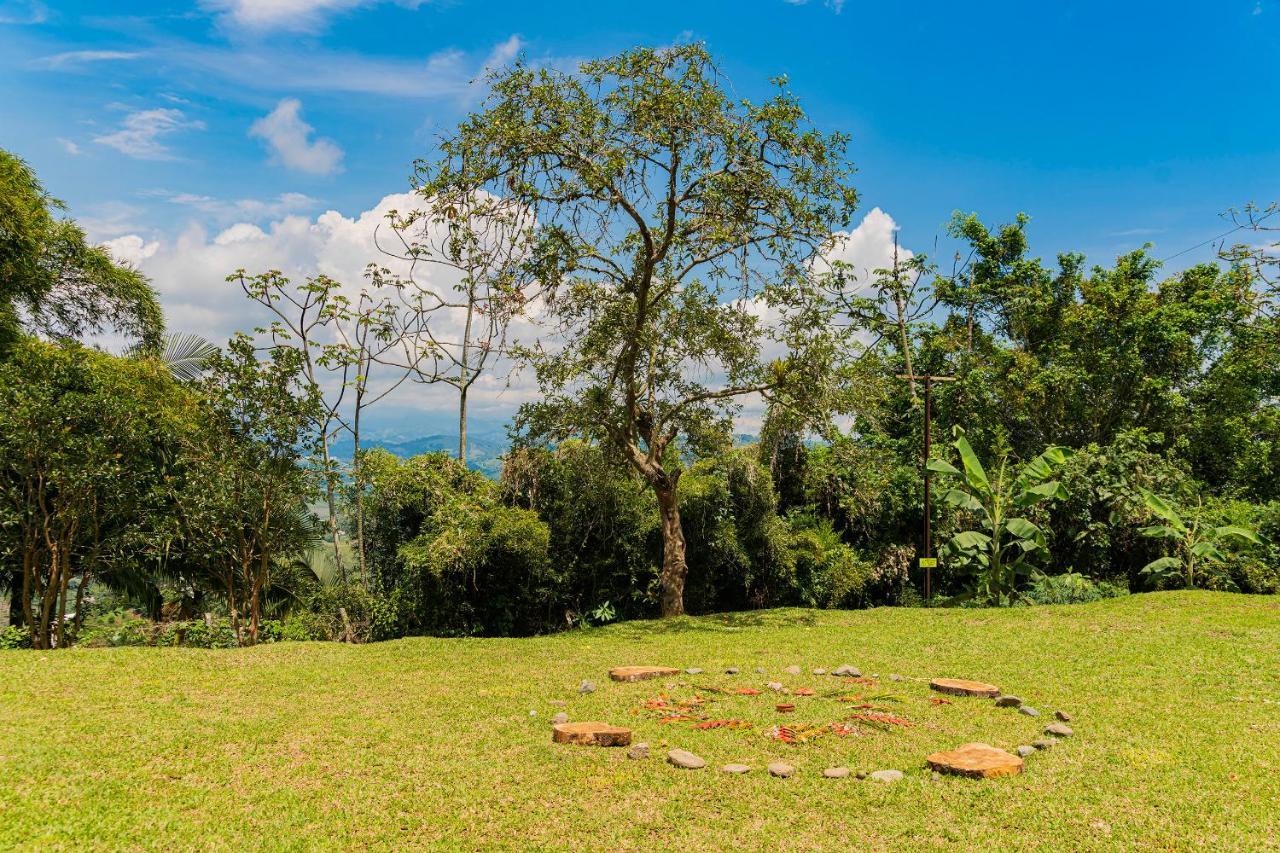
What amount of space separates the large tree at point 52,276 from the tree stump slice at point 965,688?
13.0m

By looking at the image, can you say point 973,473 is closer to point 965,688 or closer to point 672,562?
point 672,562

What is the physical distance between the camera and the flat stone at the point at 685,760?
450 cm

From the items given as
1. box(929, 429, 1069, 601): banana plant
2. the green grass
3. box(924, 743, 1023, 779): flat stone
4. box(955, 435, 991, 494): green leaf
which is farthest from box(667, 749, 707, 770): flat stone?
box(955, 435, 991, 494): green leaf

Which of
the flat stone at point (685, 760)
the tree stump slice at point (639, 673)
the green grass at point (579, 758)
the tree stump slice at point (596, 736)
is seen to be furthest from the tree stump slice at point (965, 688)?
the tree stump slice at point (596, 736)

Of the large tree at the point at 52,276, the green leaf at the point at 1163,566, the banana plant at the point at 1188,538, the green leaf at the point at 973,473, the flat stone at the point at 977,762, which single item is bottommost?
the flat stone at the point at 977,762

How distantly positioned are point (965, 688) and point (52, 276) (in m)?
14.8

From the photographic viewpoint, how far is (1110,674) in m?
7.14

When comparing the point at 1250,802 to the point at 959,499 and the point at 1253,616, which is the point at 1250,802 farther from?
the point at 959,499

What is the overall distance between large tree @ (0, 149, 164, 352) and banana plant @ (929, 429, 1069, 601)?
14.7 meters

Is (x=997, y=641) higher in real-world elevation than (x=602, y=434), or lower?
lower

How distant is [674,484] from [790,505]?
434 centimetres

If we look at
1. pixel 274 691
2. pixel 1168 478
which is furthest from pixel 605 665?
pixel 1168 478

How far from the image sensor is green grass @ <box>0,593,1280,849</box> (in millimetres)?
3660

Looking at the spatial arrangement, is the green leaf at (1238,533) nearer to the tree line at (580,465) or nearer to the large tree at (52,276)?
the tree line at (580,465)
